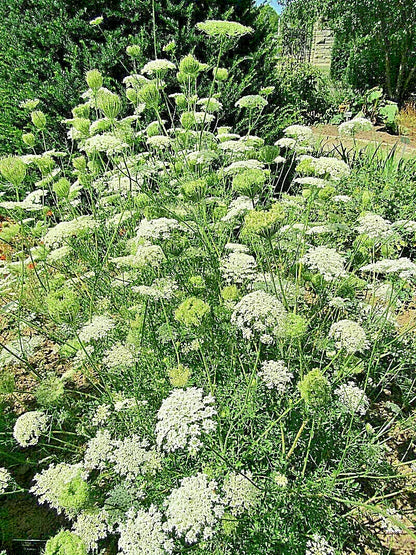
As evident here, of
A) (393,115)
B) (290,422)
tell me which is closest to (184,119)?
(290,422)

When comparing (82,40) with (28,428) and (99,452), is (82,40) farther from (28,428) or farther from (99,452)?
(99,452)

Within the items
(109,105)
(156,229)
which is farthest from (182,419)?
(109,105)

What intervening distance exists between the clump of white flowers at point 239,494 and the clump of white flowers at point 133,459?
382 millimetres

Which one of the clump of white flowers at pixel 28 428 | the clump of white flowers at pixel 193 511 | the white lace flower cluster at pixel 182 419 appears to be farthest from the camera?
the clump of white flowers at pixel 28 428

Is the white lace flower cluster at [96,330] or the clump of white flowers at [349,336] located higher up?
the clump of white flowers at [349,336]

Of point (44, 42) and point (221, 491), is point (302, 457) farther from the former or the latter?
point (44, 42)

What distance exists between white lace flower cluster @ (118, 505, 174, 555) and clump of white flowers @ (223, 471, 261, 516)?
1.00 ft

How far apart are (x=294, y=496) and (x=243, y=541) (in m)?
0.34

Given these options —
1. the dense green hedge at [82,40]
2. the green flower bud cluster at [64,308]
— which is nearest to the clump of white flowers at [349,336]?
the green flower bud cluster at [64,308]

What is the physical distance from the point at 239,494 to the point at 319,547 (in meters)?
0.48

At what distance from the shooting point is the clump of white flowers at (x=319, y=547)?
1.81 meters

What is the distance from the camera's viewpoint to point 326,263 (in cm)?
218

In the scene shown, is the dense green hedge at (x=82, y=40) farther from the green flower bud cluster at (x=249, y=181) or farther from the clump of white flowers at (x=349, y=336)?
Result: the clump of white flowers at (x=349, y=336)

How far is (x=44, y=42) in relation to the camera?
4926mm
